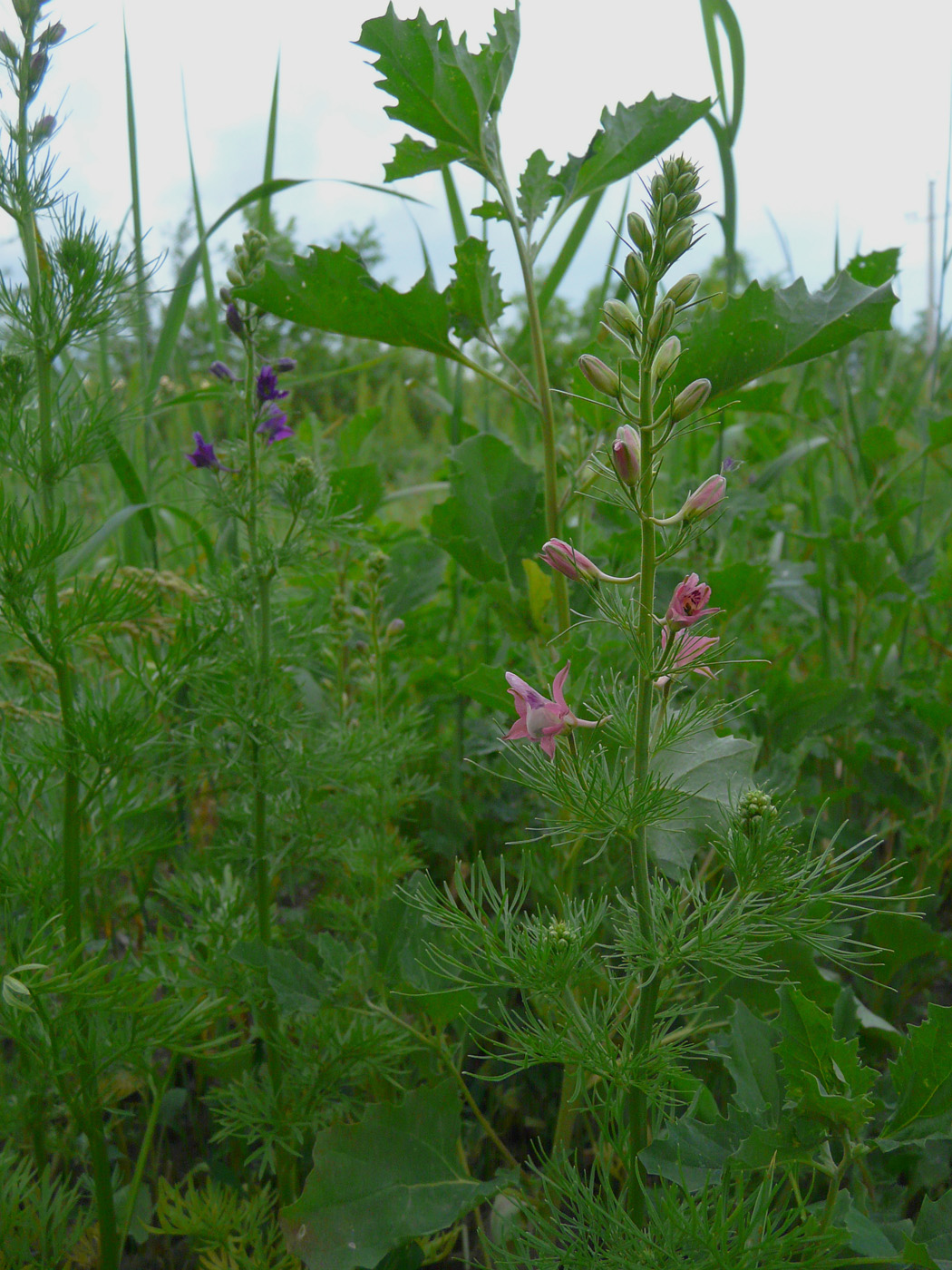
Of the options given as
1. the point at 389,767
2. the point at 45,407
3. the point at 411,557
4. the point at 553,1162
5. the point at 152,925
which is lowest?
the point at 152,925

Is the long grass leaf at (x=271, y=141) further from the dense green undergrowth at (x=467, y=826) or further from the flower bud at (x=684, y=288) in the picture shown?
the flower bud at (x=684, y=288)

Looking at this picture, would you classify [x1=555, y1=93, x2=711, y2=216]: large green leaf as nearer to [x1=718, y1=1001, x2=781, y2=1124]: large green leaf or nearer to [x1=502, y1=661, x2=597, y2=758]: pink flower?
[x1=502, y1=661, x2=597, y2=758]: pink flower

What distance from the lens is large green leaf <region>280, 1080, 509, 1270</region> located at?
1.15 metres

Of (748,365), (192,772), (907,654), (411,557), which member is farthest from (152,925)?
(907,654)

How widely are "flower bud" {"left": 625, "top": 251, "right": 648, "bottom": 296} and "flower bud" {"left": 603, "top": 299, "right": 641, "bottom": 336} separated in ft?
0.07

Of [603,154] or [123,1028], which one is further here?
[603,154]

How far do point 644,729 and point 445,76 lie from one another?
1082 millimetres

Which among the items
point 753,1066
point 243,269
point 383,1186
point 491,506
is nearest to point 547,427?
point 491,506

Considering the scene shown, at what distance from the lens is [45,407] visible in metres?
1.35

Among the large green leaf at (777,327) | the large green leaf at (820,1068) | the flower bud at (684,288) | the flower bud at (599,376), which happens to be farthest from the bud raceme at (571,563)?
the large green leaf at (777,327)

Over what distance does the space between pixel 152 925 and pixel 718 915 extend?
156cm

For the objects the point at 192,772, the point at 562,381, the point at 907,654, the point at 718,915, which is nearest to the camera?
the point at 718,915

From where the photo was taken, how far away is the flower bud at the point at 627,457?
32.9 inches

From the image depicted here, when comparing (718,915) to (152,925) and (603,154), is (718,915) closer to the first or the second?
(603,154)
